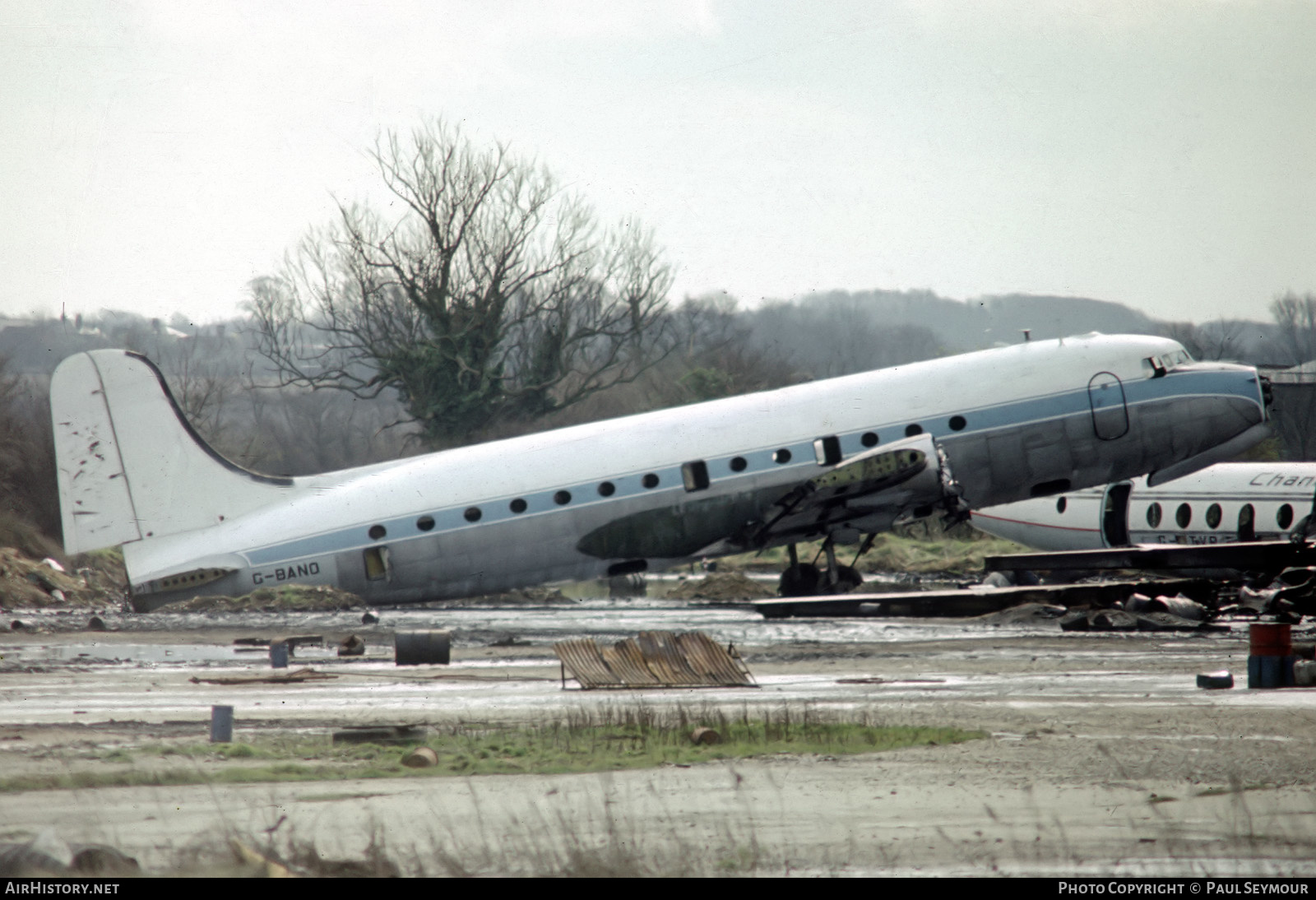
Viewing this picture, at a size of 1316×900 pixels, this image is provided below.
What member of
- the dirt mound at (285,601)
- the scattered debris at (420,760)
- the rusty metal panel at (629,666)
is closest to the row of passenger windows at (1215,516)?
the dirt mound at (285,601)

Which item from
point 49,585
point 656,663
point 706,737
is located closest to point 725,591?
point 656,663

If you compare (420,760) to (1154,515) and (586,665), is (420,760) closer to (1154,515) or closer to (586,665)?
(586,665)

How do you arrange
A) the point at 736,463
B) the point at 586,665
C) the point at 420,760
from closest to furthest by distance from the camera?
the point at 420,760
the point at 586,665
the point at 736,463

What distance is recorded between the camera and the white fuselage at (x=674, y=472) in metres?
25.8

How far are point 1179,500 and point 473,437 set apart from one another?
107 ft

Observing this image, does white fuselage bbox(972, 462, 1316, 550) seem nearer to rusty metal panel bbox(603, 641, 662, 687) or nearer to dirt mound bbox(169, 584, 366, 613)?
dirt mound bbox(169, 584, 366, 613)

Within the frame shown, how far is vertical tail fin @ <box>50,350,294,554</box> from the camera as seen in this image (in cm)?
2511

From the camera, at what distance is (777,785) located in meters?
9.77

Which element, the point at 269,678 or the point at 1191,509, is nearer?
the point at 269,678

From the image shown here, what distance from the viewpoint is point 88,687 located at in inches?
655

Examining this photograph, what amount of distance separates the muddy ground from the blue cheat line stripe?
6.63 m

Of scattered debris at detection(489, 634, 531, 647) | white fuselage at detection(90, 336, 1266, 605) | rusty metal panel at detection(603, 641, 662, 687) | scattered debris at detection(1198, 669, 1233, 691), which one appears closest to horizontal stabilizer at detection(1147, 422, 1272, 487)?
white fuselage at detection(90, 336, 1266, 605)

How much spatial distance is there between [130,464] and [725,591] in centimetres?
1642

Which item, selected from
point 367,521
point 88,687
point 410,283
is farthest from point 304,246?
point 88,687
